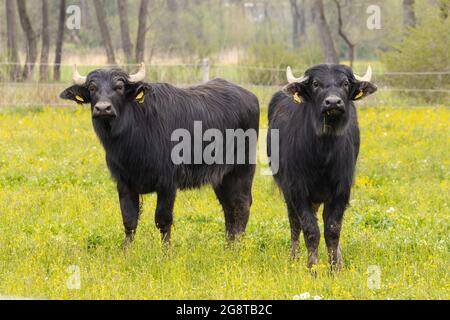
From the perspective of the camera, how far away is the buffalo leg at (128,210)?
27.7 feet

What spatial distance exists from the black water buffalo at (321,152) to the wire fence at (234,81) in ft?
43.8

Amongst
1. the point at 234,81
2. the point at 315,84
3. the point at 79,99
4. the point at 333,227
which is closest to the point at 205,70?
the point at 234,81

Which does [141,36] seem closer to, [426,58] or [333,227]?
[426,58]

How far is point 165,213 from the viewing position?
8.41 meters

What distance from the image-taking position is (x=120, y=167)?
8469mm

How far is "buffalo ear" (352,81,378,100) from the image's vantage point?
309 inches

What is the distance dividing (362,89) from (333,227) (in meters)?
1.33

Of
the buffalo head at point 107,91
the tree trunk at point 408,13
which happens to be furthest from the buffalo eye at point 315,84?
the tree trunk at point 408,13

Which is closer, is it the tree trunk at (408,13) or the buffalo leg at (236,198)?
the buffalo leg at (236,198)

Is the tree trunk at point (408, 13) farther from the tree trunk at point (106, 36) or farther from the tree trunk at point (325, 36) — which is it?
the tree trunk at point (106, 36)

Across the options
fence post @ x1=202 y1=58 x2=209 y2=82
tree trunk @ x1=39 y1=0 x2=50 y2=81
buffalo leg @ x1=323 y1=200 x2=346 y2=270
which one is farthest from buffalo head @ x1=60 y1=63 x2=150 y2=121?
tree trunk @ x1=39 y1=0 x2=50 y2=81

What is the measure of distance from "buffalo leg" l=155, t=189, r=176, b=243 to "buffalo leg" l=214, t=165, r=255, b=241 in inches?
37.6

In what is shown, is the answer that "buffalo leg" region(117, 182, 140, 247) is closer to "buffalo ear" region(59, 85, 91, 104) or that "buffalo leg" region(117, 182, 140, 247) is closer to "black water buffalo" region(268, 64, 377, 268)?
"buffalo ear" region(59, 85, 91, 104)

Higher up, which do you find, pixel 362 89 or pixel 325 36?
pixel 362 89
